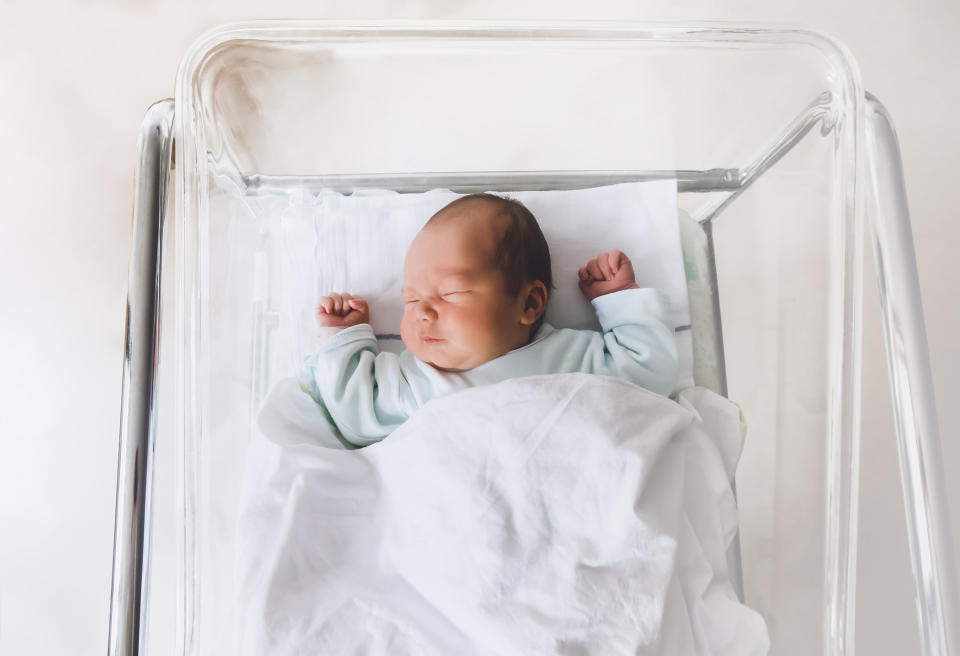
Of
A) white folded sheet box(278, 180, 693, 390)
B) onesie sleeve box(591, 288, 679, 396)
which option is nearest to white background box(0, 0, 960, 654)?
white folded sheet box(278, 180, 693, 390)

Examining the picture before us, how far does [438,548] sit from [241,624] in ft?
A: 0.68

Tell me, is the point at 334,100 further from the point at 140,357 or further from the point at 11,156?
the point at 11,156

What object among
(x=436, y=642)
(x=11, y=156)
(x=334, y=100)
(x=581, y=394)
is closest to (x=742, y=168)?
(x=581, y=394)

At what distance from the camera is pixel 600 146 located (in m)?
0.90

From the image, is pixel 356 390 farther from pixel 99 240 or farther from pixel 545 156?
pixel 99 240

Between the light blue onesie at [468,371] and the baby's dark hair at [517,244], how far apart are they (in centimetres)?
8

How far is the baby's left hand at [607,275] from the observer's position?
35.8 inches

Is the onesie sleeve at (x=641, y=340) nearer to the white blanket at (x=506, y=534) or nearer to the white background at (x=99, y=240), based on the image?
the white blanket at (x=506, y=534)

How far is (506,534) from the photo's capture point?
69 cm

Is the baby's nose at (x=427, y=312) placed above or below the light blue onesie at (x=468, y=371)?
above

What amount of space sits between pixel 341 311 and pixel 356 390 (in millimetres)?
108

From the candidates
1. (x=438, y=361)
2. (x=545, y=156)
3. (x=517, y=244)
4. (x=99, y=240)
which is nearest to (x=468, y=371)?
(x=438, y=361)

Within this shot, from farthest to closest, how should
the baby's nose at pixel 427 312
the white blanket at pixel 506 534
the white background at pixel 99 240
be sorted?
the white background at pixel 99 240 → the baby's nose at pixel 427 312 → the white blanket at pixel 506 534

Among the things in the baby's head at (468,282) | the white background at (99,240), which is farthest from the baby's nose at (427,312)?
the white background at (99,240)
